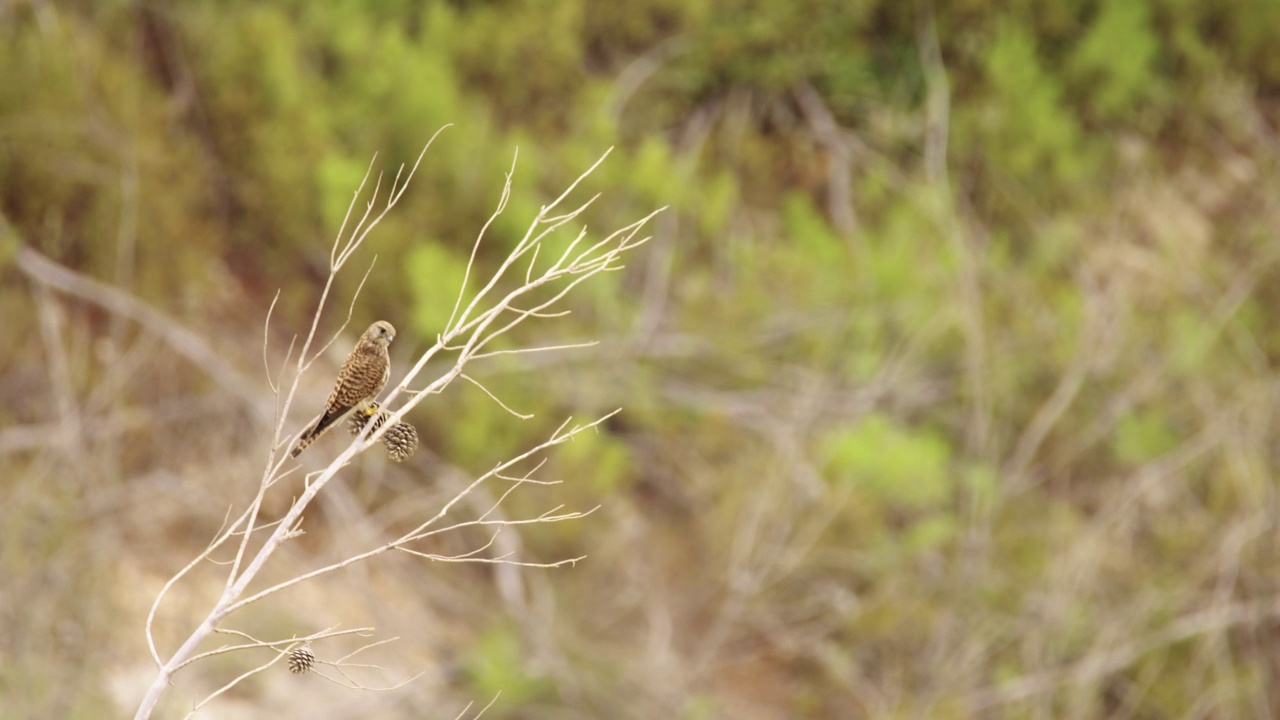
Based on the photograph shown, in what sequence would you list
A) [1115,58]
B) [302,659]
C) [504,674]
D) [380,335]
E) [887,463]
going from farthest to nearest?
1. [1115,58]
2. [887,463]
3. [504,674]
4. [380,335]
5. [302,659]

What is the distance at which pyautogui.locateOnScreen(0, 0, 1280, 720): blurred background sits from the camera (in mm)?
5688

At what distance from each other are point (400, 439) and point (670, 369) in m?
5.50

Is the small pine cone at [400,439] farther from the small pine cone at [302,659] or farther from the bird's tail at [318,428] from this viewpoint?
the small pine cone at [302,659]

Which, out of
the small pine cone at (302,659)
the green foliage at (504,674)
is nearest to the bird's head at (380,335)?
the small pine cone at (302,659)

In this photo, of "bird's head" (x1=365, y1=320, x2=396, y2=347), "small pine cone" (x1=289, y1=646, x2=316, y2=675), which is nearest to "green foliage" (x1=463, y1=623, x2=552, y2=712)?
"small pine cone" (x1=289, y1=646, x2=316, y2=675)

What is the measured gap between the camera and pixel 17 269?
5.58 meters

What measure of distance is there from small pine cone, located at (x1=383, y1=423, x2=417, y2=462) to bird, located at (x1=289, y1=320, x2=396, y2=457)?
15 centimetres

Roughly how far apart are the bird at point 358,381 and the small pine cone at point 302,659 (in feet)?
0.93

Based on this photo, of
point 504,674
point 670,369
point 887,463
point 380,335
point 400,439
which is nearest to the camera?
point 400,439

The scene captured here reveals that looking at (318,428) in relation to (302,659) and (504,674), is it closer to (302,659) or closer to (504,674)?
(302,659)

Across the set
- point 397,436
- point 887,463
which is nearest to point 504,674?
point 887,463

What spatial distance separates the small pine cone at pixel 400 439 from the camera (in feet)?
5.47

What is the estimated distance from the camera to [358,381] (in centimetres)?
187

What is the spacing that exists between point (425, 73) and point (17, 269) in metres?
2.30
